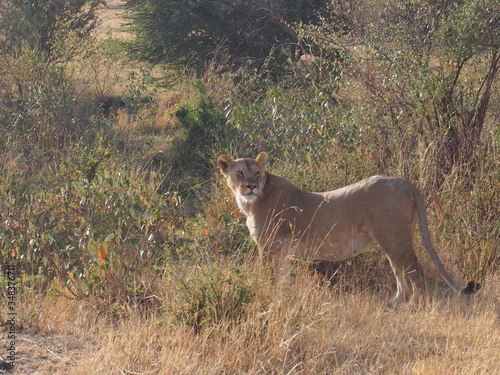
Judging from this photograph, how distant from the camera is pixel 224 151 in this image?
27.1ft

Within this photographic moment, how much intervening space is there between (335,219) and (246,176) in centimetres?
75

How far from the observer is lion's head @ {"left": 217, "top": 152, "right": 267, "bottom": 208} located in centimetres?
550

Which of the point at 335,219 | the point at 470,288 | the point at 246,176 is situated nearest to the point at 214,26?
the point at 246,176

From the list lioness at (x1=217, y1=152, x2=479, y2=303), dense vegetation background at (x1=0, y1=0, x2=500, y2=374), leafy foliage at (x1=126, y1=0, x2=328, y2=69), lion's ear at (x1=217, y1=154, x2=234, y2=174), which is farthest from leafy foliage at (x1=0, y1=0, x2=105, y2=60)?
lioness at (x1=217, y1=152, x2=479, y2=303)

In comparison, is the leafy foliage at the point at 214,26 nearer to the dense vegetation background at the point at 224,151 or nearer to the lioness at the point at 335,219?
the dense vegetation background at the point at 224,151

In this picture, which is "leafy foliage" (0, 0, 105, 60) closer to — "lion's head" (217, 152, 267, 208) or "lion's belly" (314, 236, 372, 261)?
"lion's head" (217, 152, 267, 208)

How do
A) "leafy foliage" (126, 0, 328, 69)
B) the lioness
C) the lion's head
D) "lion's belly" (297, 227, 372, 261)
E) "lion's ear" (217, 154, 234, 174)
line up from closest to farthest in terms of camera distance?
the lioness → "lion's belly" (297, 227, 372, 261) → the lion's head → "lion's ear" (217, 154, 234, 174) → "leafy foliage" (126, 0, 328, 69)

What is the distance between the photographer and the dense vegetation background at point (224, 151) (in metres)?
5.02

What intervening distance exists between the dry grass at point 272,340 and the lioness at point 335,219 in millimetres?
425

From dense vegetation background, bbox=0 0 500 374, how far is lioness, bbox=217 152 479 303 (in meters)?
0.26

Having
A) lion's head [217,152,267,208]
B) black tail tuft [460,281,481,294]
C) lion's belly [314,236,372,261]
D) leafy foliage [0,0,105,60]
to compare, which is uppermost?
leafy foliage [0,0,105,60]

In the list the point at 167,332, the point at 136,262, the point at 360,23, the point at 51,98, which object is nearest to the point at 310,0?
the point at 360,23

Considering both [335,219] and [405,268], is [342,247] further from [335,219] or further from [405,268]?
[405,268]

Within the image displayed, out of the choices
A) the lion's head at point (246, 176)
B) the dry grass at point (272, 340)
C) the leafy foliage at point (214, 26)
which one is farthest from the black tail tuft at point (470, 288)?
the leafy foliage at point (214, 26)
